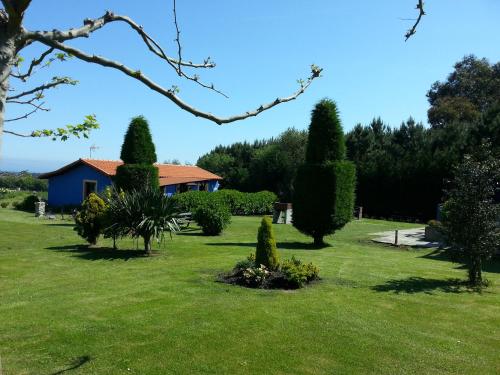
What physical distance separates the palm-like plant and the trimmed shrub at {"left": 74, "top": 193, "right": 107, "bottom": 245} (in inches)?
59.1

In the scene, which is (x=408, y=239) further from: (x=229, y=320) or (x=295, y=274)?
(x=229, y=320)

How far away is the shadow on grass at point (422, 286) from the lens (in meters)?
10.9

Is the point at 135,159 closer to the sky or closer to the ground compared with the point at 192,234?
closer to the sky

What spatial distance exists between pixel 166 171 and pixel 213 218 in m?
21.2

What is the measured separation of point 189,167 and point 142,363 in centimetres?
4173

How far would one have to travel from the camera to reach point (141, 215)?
1480 centimetres

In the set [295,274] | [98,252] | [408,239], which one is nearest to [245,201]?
[408,239]

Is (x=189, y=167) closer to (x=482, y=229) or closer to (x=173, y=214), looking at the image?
(x=173, y=214)

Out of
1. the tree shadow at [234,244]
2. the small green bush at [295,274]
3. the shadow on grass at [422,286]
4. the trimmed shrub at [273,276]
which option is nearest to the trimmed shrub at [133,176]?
the tree shadow at [234,244]

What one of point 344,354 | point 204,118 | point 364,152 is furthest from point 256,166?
point 204,118

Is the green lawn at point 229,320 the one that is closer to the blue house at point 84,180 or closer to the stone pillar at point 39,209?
the stone pillar at point 39,209

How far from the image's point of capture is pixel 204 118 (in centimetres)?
317

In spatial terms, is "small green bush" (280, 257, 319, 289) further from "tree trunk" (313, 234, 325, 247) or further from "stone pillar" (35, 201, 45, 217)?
"stone pillar" (35, 201, 45, 217)

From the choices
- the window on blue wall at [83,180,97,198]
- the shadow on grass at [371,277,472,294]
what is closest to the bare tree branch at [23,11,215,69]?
the shadow on grass at [371,277,472,294]
